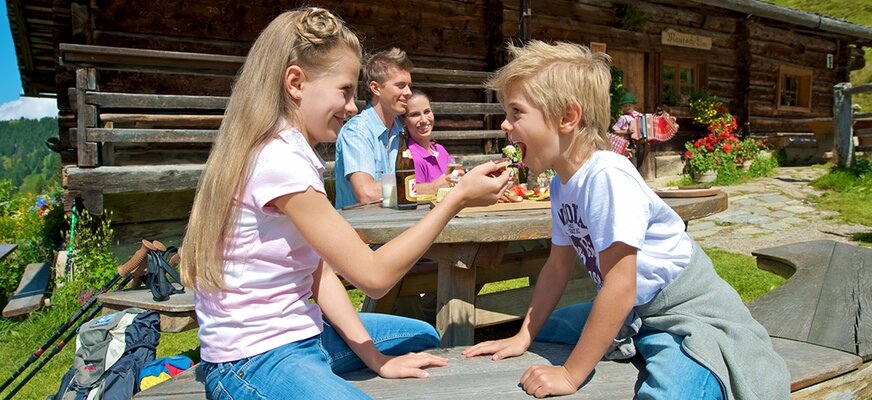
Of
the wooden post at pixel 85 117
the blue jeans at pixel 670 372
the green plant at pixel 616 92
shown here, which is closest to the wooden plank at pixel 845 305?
the blue jeans at pixel 670 372

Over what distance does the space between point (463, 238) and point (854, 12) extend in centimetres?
4053

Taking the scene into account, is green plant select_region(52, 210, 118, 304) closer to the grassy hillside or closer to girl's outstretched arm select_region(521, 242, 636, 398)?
girl's outstretched arm select_region(521, 242, 636, 398)

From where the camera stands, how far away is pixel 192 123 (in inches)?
249

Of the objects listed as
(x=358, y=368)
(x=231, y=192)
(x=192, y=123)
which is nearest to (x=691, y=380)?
(x=358, y=368)

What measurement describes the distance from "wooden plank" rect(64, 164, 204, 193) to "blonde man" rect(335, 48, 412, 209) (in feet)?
9.34

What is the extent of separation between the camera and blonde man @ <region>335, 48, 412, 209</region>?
10.6 ft

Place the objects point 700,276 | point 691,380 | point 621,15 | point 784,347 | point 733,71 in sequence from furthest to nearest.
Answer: point 733,71 → point 621,15 → point 784,347 → point 700,276 → point 691,380

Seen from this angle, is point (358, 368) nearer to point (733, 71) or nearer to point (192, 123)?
point (192, 123)

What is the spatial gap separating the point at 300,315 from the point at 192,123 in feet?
17.8

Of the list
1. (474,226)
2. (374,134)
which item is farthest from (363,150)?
(474,226)

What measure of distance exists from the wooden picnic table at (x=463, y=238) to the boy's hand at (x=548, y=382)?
0.69 meters

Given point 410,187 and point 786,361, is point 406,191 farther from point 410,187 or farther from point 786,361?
point 786,361

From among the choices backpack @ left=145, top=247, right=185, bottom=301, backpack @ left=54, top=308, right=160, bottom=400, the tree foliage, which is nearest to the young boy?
backpack @ left=54, top=308, right=160, bottom=400

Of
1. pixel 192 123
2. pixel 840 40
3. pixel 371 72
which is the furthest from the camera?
pixel 840 40
